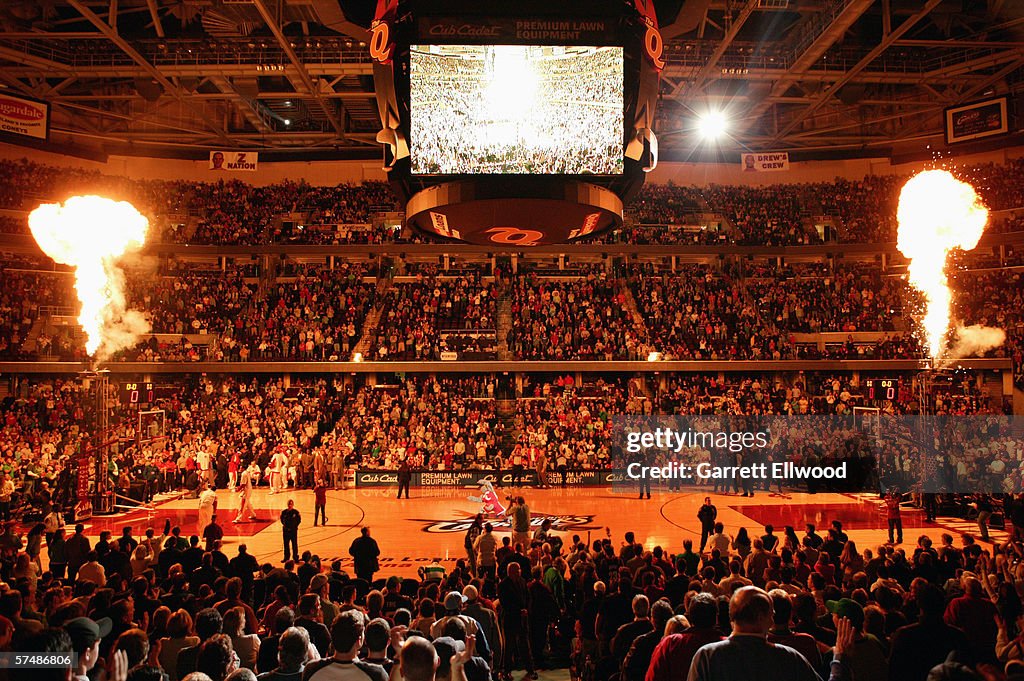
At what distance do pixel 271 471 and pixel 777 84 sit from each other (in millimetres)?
20538

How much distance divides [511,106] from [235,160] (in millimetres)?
27118

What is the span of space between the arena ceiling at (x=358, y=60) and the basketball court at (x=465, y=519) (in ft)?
40.6

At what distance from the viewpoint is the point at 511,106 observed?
627cm

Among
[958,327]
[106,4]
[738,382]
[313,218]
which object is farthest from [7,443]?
[958,327]

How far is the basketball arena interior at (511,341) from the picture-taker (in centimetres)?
623

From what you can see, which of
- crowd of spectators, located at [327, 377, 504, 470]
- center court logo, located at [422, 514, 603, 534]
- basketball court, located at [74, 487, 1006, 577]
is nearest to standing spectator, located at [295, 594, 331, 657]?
basketball court, located at [74, 487, 1006, 577]

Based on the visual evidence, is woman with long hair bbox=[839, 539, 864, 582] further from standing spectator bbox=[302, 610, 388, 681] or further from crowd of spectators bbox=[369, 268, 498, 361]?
crowd of spectators bbox=[369, 268, 498, 361]

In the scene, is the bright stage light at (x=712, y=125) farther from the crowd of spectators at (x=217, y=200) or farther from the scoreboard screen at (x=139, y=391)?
the scoreboard screen at (x=139, y=391)

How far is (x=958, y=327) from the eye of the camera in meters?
29.4

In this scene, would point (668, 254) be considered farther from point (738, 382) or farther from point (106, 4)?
point (106, 4)

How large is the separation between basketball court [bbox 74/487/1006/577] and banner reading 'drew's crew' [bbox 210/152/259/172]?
13922 mm

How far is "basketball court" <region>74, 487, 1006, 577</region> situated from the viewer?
16078mm

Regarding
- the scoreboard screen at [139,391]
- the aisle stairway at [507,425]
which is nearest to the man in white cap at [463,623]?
the aisle stairway at [507,425]

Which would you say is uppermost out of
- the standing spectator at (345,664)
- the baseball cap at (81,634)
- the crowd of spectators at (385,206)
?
the crowd of spectators at (385,206)
